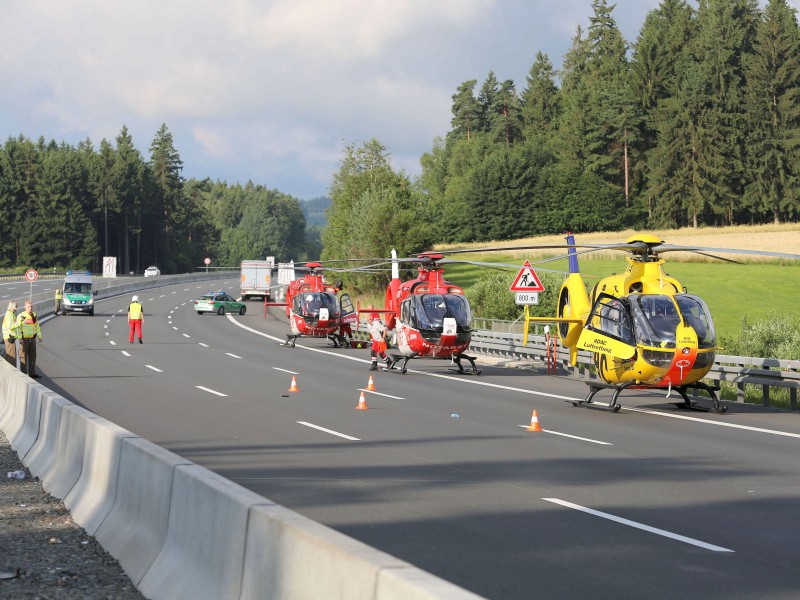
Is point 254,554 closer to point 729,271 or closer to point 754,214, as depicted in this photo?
point 729,271

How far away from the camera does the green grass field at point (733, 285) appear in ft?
198

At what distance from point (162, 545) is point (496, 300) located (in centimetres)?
4261

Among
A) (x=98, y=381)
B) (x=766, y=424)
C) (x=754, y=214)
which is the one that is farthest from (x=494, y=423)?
Answer: (x=754, y=214)

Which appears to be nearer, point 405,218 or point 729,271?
point 405,218

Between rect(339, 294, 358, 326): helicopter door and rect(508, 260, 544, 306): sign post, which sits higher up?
rect(508, 260, 544, 306): sign post

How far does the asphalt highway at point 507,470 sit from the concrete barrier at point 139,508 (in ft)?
5.99

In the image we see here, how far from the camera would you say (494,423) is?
1873 centimetres

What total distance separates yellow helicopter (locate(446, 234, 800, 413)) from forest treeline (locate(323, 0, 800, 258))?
6830cm

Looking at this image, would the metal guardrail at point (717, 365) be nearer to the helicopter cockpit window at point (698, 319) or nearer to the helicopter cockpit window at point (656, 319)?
the helicopter cockpit window at point (698, 319)

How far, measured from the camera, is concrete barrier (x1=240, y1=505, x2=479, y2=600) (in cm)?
443

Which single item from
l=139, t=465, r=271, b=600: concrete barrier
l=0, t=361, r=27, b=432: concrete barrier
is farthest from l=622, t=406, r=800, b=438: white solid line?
l=139, t=465, r=271, b=600: concrete barrier

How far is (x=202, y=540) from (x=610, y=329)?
46.4 feet

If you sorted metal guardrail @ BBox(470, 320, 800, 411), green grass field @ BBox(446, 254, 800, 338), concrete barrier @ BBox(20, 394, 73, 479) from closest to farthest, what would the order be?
concrete barrier @ BBox(20, 394, 73, 479) → metal guardrail @ BBox(470, 320, 800, 411) → green grass field @ BBox(446, 254, 800, 338)

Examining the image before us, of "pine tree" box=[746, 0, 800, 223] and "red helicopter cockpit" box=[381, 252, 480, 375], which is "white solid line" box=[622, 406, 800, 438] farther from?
"pine tree" box=[746, 0, 800, 223]
